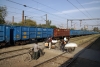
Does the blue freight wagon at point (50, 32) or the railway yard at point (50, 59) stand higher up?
the blue freight wagon at point (50, 32)

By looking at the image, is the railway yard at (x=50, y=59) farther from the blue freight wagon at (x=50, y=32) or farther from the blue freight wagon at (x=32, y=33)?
the blue freight wagon at (x=50, y=32)

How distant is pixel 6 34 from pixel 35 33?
20.9 feet

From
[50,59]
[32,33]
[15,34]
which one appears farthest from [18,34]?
[50,59]

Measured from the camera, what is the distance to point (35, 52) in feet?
29.8

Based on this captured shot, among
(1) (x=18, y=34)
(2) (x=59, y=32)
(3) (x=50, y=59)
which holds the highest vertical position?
(2) (x=59, y=32)

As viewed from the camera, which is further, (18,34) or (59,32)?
(59,32)

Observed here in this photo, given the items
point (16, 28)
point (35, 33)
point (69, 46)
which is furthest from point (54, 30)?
point (69, 46)

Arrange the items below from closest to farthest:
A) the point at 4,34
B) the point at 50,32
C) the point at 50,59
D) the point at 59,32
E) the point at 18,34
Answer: the point at 50,59 < the point at 4,34 < the point at 18,34 < the point at 50,32 < the point at 59,32

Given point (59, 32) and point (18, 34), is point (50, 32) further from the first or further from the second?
point (18, 34)

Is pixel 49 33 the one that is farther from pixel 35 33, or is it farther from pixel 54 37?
pixel 35 33

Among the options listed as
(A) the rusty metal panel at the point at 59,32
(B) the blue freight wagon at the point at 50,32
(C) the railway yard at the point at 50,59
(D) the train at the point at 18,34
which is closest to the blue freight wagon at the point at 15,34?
(D) the train at the point at 18,34

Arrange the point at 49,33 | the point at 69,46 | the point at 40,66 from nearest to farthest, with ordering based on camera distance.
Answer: the point at 40,66, the point at 69,46, the point at 49,33

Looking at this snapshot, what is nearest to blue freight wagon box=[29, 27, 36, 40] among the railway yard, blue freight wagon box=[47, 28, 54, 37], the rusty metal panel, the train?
the train

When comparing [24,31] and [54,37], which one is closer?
[24,31]
